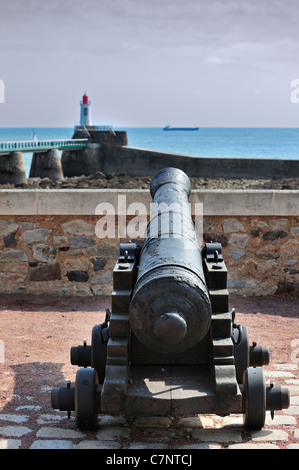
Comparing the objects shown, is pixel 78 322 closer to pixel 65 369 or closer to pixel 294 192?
pixel 65 369

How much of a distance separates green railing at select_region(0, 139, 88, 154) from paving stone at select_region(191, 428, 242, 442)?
102 feet

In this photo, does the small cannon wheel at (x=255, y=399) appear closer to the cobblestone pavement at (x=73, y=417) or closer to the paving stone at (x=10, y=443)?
the cobblestone pavement at (x=73, y=417)

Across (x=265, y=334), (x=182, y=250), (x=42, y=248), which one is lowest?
(x=265, y=334)

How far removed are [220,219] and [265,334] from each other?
4.87ft

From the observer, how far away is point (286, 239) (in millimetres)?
6871

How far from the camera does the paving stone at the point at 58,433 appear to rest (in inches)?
142

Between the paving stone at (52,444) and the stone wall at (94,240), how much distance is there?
3358 millimetres

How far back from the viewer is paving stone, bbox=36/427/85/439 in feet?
11.8

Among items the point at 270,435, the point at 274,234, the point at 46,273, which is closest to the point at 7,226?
the point at 46,273

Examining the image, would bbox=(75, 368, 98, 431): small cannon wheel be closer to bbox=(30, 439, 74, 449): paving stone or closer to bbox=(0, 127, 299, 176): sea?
bbox=(30, 439, 74, 449): paving stone

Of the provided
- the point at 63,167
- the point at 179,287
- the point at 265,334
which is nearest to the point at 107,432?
the point at 179,287

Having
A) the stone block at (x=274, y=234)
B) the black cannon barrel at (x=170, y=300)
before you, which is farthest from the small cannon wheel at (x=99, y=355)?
the stone block at (x=274, y=234)

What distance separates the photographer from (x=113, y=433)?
3.70 m
